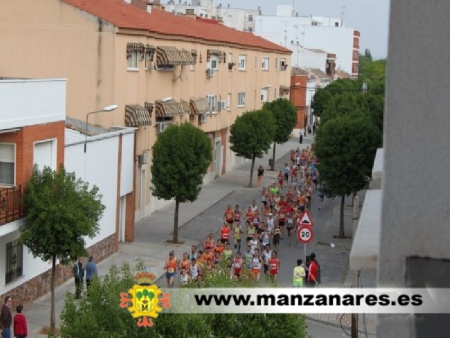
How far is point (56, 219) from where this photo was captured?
68.5ft

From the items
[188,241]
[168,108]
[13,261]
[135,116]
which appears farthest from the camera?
[168,108]

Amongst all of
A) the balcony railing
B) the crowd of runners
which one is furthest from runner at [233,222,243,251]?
the balcony railing

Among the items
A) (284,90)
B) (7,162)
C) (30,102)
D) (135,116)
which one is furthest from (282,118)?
(7,162)

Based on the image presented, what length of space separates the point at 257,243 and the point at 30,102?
12.0 m

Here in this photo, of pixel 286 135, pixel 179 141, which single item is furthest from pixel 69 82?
pixel 286 135

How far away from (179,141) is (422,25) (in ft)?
101

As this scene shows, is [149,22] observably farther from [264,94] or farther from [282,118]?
[264,94]

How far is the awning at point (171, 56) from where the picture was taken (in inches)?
1527

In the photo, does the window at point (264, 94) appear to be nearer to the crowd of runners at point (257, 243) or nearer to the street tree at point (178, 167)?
the crowd of runners at point (257, 243)

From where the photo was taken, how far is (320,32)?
12694 cm

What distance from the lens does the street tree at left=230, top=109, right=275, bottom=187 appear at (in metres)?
49.7

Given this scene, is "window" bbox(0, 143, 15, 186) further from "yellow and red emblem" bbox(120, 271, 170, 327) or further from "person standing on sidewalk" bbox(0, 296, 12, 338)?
"yellow and red emblem" bbox(120, 271, 170, 327)

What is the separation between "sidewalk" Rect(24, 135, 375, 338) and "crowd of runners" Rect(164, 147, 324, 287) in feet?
3.44

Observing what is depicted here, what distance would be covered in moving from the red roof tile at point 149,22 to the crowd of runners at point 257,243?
7.90 m
